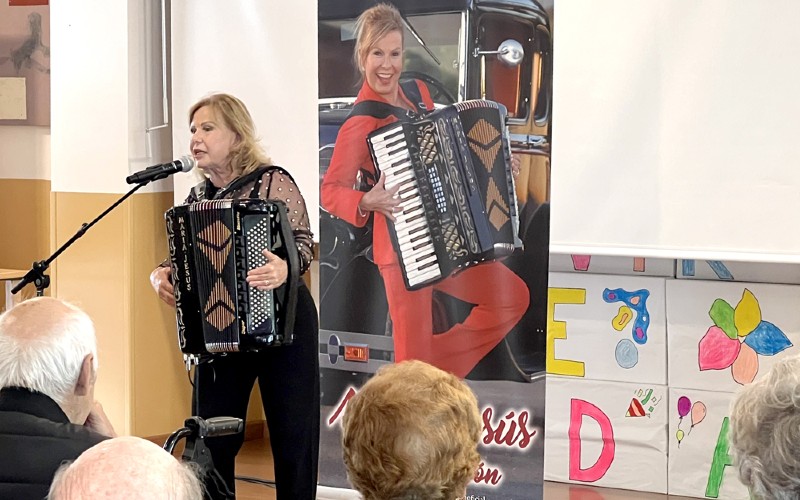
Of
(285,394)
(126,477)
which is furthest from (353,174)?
(126,477)

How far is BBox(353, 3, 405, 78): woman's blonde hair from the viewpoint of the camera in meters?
3.90

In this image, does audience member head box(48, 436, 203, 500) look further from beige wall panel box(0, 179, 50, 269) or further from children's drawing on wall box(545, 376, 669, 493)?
beige wall panel box(0, 179, 50, 269)

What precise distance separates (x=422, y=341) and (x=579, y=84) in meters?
1.13

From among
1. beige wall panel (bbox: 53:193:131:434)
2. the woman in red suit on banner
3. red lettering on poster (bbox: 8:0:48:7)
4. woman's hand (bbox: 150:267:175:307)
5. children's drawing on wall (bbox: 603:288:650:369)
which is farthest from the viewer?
red lettering on poster (bbox: 8:0:48:7)

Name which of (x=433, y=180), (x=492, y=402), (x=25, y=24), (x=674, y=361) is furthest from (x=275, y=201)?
(x=25, y=24)

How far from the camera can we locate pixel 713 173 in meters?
3.80

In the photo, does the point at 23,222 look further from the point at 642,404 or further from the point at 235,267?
the point at 642,404

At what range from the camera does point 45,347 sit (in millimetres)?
2279

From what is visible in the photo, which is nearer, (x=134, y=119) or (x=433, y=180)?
(x=433, y=180)

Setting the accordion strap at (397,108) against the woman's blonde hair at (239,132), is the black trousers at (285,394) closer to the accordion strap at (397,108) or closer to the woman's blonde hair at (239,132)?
the woman's blonde hair at (239,132)

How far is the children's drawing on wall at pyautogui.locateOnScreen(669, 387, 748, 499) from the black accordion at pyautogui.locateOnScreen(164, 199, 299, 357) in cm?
180

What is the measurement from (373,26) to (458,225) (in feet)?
2.75

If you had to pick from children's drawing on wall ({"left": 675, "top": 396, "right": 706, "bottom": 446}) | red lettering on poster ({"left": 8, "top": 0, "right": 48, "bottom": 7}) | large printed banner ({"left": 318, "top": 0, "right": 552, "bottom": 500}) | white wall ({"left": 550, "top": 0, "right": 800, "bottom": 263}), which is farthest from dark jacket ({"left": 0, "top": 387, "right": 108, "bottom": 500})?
red lettering on poster ({"left": 8, "top": 0, "right": 48, "bottom": 7})

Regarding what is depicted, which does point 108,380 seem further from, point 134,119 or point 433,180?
point 433,180
